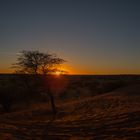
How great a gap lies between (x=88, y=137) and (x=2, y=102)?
1926cm

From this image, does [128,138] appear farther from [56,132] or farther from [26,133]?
[26,133]

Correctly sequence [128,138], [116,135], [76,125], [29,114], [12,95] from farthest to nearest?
[12,95]
[29,114]
[76,125]
[116,135]
[128,138]

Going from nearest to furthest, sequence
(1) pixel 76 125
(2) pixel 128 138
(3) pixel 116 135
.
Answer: (2) pixel 128 138 → (3) pixel 116 135 → (1) pixel 76 125

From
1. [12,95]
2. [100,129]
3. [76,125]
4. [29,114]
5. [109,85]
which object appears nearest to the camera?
[100,129]

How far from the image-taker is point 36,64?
19203 mm

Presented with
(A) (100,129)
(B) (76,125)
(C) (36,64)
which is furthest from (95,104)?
(A) (100,129)

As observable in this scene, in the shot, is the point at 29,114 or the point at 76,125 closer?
the point at 76,125

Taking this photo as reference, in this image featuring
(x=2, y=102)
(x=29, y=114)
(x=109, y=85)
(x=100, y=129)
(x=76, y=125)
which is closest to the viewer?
(x=100, y=129)

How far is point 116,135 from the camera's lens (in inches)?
371

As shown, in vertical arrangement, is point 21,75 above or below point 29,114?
above

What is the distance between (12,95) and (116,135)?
72.7 ft

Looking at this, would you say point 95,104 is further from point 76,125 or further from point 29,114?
point 76,125

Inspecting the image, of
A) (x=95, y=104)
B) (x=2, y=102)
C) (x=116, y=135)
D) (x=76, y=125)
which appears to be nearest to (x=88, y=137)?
(x=116, y=135)

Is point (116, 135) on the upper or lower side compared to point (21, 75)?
lower
